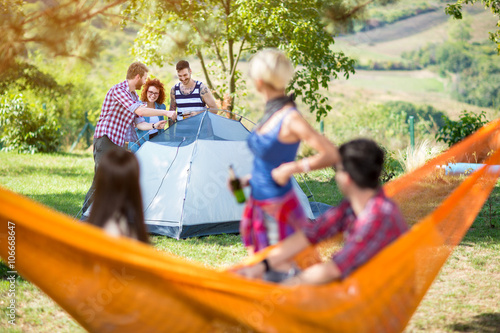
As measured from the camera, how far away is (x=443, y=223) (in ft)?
8.35

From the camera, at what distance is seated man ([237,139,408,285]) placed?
191 centimetres

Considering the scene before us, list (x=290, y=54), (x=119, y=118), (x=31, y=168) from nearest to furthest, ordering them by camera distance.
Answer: (x=119, y=118) < (x=290, y=54) < (x=31, y=168)

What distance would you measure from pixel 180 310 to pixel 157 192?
3397 mm

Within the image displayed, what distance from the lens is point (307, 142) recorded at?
2.20 m

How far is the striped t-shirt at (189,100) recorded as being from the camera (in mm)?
5527

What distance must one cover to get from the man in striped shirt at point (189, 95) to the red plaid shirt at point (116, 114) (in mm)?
576

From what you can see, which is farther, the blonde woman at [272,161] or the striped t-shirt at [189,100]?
the striped t-shirt at [189,100]

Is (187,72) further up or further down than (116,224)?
further up

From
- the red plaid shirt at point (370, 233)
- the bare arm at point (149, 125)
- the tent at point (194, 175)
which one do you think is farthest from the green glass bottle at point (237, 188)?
the bare arm at point (149, 125)

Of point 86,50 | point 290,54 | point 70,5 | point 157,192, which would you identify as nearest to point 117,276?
point 70,5

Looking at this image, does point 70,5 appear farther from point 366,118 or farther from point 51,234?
point 366,118

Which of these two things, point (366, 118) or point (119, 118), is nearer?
point (119, 118)

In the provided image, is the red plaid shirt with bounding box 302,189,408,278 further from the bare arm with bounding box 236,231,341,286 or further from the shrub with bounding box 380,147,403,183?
the shrub with bounding box 380,147,403,183

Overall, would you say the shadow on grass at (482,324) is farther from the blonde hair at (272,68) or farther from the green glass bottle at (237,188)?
the blonde hair at (272,68)
